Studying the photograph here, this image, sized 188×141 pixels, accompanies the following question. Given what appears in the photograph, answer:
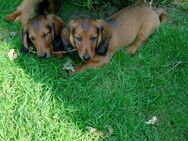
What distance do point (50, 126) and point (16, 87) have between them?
2.21ft

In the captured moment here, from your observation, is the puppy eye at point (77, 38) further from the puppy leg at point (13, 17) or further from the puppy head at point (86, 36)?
the puppy leg at point (13, 17)

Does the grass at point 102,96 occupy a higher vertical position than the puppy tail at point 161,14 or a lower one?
lower

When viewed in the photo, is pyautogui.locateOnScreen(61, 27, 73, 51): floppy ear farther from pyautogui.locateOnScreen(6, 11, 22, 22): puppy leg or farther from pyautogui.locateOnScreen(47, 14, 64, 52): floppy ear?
pyautogui.locateOnScreen(6, 11, 22, 22): puppy leg

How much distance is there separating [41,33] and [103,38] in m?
0.67

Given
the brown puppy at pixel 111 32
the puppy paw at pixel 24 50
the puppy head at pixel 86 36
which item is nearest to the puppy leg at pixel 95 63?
the brown puppy at pixel 111 32

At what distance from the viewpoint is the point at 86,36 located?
180 inches

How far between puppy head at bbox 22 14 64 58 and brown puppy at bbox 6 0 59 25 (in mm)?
569

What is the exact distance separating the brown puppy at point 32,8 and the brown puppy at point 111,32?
2.70ft

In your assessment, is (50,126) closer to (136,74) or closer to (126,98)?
(126,98)

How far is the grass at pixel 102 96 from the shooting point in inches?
161

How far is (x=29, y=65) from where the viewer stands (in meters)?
4.78

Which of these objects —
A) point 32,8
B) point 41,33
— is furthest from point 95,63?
point 32,8

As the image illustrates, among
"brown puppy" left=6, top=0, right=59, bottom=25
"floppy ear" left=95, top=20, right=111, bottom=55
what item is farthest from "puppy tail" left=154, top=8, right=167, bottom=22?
"brown puppy" left=6, top=0, right=59, bottom=25

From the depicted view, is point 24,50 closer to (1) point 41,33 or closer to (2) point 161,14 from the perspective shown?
(1) point 41,33
